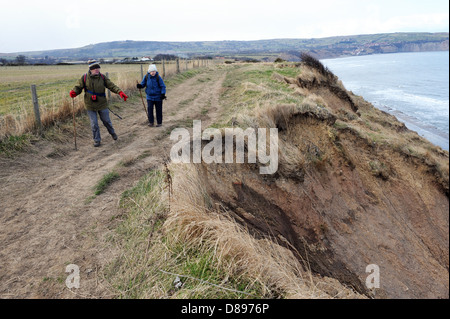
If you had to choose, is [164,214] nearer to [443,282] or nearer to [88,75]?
[88,75]

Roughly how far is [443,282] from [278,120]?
211 inches

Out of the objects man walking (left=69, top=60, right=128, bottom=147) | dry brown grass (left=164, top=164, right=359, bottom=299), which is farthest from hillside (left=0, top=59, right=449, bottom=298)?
man walking (left=69, top=60, right=128, bottom=147)

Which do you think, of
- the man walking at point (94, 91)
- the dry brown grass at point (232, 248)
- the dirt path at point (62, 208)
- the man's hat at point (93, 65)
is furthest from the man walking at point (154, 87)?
the dry brown grass at point (232, 248)

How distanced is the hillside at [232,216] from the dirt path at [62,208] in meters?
0.02

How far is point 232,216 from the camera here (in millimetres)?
5023

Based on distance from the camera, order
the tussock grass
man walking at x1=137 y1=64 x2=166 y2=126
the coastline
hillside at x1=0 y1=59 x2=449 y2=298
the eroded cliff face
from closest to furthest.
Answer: hillside at x1=0 y1=59 x2=449 y2=298 → the tussock grass → the eroded cliff face → man walking at x1=137 y1=64 x2=166 y2=126 → the coastline

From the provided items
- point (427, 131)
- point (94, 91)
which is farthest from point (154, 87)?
point (427, 131)

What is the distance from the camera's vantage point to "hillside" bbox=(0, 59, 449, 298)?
3.17 meters

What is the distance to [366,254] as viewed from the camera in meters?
6.53

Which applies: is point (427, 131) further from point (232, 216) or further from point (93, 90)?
point (93, 90)

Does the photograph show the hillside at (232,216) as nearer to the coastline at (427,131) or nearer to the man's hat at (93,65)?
the man's hat at (93,65)

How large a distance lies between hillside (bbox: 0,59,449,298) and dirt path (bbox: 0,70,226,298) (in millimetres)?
21

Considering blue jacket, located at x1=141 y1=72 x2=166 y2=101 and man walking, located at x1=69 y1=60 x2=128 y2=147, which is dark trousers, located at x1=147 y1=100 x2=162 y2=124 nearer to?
blue jacket, located at x1=141 y1=72 x2=166 y2=101

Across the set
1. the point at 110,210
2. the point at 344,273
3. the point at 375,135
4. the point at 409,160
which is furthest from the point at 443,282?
the point at 110,210
